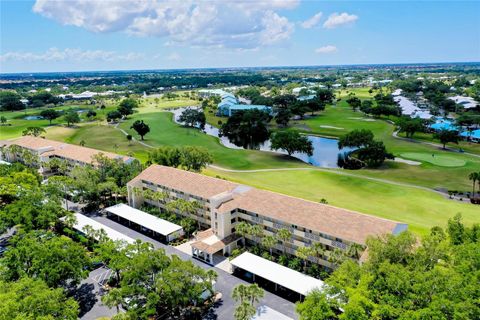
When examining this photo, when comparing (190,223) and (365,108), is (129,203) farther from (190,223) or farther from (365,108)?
(365,108)

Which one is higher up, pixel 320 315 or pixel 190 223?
pixel 320 315

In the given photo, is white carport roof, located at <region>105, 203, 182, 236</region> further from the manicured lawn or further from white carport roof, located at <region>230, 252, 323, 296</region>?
the manicured lawn

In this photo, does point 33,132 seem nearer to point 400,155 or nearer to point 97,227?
point 97,227

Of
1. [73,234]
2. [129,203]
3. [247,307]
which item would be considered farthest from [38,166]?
[247,307]

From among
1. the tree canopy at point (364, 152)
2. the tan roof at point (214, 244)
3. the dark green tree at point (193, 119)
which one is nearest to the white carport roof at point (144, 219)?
the tan roof at point (214, 244)

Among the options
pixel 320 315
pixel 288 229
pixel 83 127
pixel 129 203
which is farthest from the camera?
pixel 83 127

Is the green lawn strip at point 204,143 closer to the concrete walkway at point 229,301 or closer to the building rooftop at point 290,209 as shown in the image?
the building rooftop at point 290,209
